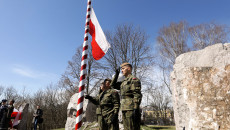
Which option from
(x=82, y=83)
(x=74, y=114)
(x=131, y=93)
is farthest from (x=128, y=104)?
(x=74, y=114)

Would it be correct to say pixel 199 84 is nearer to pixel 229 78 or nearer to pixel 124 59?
pixel 229 78

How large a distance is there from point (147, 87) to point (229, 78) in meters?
13.4

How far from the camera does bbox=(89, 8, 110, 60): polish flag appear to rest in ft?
12.6

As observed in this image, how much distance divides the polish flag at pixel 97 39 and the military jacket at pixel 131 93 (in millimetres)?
1096

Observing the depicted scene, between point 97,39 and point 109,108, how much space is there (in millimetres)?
1807

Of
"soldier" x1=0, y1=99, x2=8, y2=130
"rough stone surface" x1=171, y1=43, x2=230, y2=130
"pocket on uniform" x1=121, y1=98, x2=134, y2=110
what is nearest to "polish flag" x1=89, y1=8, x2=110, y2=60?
"pocket on uniform" x1=121, y1=98, x2=134, y2=110

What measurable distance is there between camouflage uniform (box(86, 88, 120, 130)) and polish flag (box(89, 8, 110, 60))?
1.01m

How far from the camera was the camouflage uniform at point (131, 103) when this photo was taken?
2.69 meters

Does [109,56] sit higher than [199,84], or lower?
higher

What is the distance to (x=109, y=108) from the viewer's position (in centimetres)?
353

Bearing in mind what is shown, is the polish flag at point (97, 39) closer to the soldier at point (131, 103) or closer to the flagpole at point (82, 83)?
the flagpole at point (82, 83)

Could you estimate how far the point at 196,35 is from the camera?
15.8m

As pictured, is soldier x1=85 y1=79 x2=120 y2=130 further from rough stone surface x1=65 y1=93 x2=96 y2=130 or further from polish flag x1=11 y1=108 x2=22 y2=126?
polish flag x1=11 y1=108 x2=22 y2=126

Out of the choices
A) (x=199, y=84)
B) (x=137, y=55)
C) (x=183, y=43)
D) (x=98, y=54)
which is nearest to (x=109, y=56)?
(x=137, y=55)
